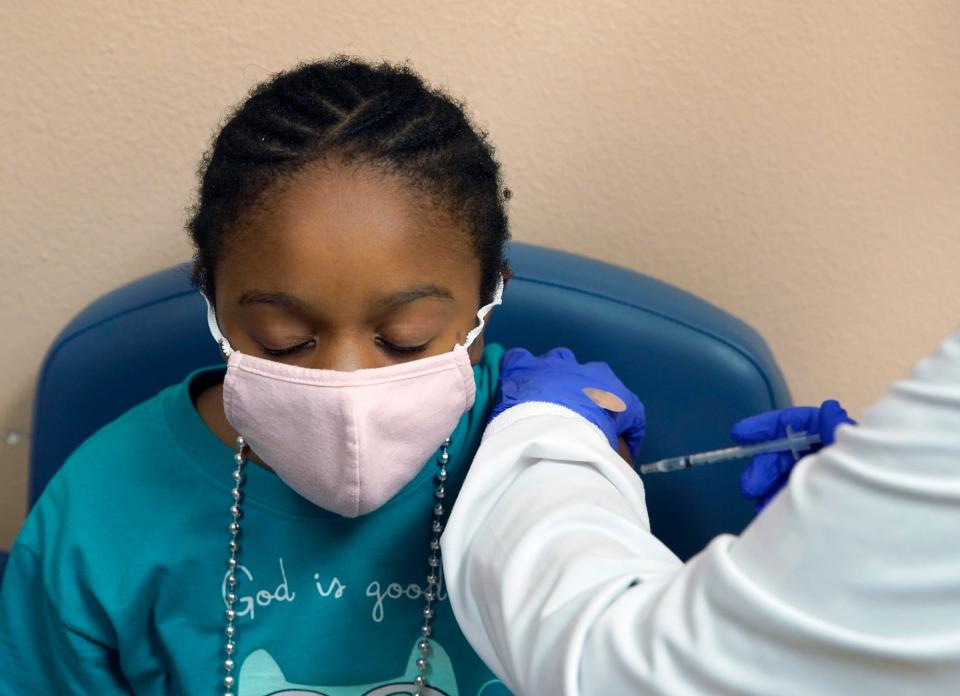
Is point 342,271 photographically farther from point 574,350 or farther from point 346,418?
point 574,350

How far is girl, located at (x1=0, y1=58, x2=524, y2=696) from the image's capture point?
2.56 feet

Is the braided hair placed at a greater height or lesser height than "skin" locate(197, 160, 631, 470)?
greater

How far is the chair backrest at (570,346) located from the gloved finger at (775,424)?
0.19m

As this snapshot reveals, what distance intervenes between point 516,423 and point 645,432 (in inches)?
14.7

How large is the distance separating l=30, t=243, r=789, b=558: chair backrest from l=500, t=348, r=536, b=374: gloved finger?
12 centimetres

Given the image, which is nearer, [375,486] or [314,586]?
[375,486]

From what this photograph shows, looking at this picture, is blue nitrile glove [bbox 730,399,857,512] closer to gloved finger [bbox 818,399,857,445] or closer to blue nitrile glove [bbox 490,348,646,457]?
gloved finger [bbox 818,399,857,445]

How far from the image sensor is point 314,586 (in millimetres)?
927

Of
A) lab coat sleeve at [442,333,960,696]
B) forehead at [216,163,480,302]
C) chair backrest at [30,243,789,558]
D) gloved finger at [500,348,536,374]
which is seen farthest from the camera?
chair backrest at [30,243,789,558]

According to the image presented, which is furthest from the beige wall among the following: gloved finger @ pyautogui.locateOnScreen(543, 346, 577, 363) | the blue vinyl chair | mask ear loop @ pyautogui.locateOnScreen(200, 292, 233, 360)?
mask ear loop @ pyautogui.locateOnScreen(200, 292, 233, 360)

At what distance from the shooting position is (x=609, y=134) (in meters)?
1.21

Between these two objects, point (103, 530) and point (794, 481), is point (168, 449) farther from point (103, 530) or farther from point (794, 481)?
point (794, 481)

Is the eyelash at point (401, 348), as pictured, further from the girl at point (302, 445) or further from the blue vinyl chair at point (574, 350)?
the blue vinyl chair at point (574, 350)

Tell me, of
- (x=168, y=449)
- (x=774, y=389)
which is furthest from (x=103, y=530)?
(x=774, y=389)
